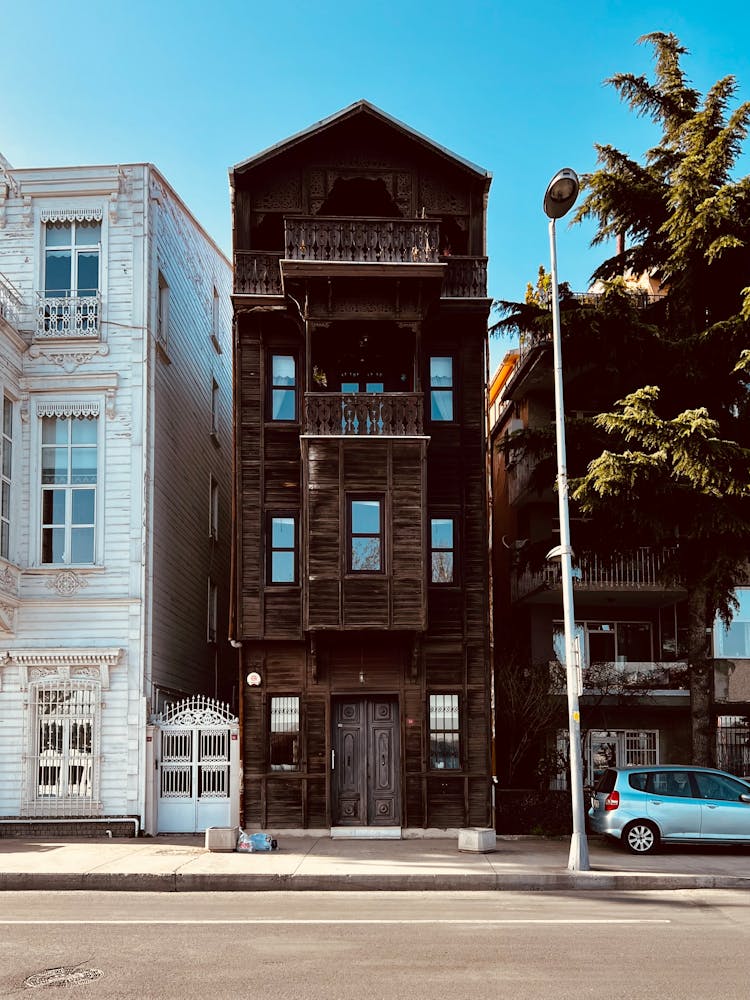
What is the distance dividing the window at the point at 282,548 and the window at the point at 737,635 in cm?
1214

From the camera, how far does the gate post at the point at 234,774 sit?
22.3 m

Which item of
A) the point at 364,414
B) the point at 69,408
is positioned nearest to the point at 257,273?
the point at 364,414

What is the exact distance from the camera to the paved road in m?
9.28

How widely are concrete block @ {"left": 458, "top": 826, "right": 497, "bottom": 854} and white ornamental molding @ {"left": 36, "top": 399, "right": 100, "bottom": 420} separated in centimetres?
1106

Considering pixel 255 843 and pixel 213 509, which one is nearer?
pixel 255 843

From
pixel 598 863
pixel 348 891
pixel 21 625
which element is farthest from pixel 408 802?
pixel 21 625

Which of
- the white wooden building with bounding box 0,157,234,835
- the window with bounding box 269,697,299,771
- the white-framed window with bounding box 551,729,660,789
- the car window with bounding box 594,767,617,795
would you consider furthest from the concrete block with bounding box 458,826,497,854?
the white-framed window with bounding box 551,729,660,789

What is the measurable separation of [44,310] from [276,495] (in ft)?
20.1

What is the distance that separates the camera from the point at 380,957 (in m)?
10.5

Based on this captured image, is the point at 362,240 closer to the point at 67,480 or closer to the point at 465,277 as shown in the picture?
the point at 465,277

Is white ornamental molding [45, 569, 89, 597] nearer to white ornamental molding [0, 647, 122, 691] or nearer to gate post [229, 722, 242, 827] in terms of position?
white ornamental molding [0, 647, 122, 691]

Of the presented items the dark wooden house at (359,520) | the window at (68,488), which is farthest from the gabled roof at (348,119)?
the window at (68,488)

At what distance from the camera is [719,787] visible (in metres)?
20.7

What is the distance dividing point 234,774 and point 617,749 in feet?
38.4
